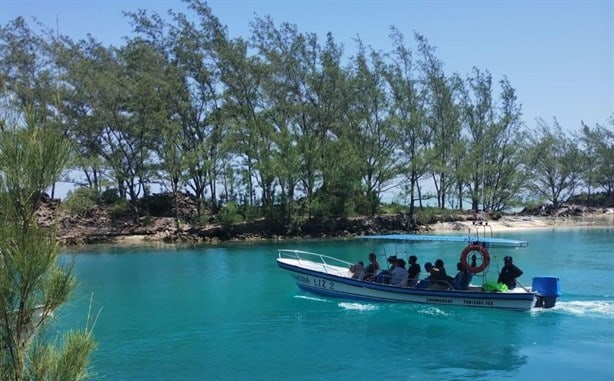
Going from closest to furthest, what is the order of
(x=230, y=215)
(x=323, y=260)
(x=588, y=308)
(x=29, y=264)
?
(x=29, y=264)
(x=588, y=308)
(x=323, y=260)
(x=230, y=215)

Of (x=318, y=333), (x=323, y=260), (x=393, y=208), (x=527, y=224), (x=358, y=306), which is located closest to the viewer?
(x=318, y=333)

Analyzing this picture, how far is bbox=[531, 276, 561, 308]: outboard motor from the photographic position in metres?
19.9

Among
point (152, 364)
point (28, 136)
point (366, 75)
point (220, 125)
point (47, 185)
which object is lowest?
point (152, 364)

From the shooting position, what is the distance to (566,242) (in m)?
43.3

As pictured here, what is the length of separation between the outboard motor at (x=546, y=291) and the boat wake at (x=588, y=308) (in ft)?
1.80

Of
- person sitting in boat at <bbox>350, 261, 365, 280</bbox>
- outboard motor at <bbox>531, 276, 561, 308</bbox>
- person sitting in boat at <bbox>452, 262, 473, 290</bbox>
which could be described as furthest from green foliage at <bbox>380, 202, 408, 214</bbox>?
outboard motor at <bbox>531, 276, 561, 308</bbox>

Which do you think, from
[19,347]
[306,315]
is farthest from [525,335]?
[19,347]

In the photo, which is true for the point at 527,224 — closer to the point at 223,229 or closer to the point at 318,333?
the point at 223,229

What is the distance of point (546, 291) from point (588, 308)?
6.50ft

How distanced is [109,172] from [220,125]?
Answer: 11534mm

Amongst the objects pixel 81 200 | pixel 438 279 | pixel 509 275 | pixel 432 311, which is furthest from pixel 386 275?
pixel 81 200

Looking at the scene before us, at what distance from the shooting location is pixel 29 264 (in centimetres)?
523

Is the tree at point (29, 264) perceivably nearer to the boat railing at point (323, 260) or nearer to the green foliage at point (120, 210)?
the boat railing at point (323, 260)

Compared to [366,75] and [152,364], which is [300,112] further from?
[152,364]
